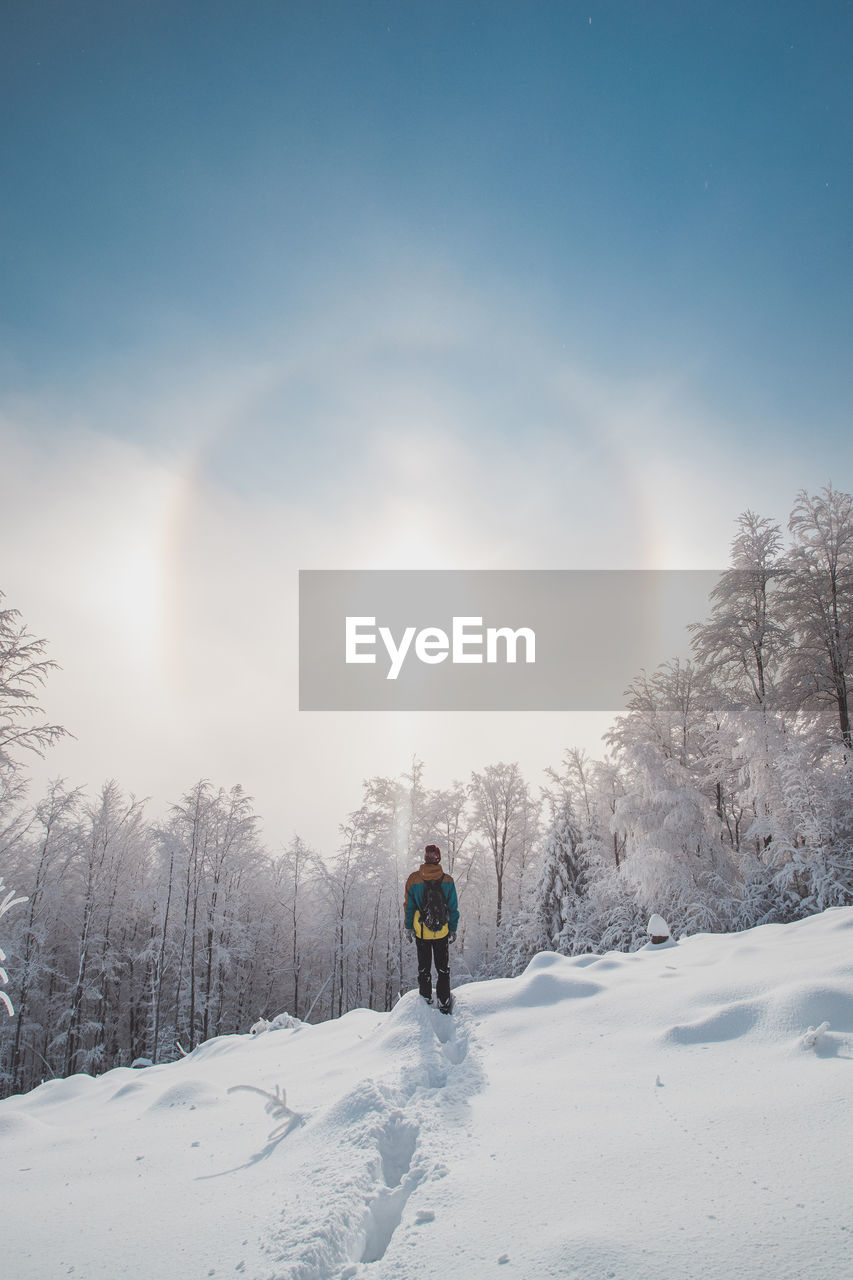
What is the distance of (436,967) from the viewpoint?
6.02 metres

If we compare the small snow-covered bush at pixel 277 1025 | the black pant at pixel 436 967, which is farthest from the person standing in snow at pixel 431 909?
the small snow-covered bush at pixel 277 1025

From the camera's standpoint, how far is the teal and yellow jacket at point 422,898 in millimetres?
6402

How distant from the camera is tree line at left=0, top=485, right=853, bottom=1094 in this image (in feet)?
47.7

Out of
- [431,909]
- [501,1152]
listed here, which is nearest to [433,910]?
[431,909]

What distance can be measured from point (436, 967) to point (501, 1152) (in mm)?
3402

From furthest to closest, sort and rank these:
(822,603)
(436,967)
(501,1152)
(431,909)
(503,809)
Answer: (503,809) → (822,603) → (431,909) → (436,967) → (501,1152)

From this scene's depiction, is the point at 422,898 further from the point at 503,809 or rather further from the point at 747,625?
the point at 503,809

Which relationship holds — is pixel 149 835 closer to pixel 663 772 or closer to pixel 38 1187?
pixel 663 772

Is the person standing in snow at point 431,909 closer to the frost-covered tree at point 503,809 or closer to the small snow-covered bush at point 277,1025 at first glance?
the small snow-covered bush at point 277,1025

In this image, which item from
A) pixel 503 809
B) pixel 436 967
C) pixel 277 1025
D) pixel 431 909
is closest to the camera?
pixel 436 967

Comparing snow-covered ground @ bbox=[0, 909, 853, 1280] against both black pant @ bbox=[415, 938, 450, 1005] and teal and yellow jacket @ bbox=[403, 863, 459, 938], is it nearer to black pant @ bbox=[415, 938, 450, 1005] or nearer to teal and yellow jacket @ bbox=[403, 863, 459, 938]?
black pant @ bbox=[415, 938, 450, 1005]

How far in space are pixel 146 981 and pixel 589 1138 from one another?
31.8 meters

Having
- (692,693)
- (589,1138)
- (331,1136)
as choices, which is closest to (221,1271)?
(331,1136)

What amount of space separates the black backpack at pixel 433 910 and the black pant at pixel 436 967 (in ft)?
0.47
